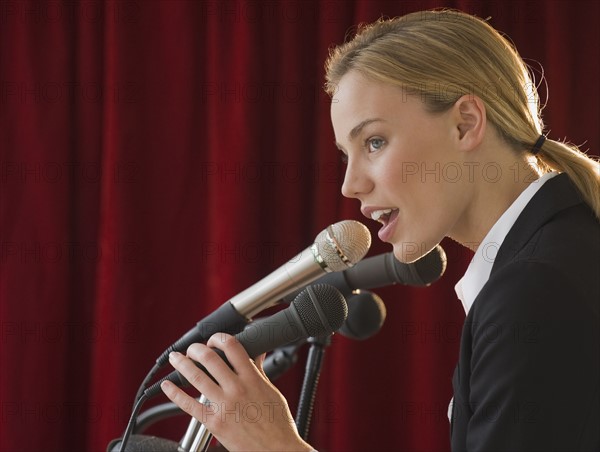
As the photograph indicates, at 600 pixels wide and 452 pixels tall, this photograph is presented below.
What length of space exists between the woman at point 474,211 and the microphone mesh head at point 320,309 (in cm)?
9

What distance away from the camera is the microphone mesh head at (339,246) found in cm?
98

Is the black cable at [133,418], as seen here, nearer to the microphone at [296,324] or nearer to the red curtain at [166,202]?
the microphone at [296,324]

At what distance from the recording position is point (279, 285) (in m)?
0.98

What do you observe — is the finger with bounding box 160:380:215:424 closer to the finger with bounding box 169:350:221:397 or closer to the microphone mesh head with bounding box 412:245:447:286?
the finger with bounding box 169:350:221:397

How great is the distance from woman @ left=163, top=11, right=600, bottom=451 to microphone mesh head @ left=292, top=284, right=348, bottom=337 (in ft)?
0.28

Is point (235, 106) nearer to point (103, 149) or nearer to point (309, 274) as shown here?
point (103, 149)

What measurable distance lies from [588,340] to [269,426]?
38 centimetres

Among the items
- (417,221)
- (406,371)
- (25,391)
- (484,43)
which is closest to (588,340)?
(417,221)

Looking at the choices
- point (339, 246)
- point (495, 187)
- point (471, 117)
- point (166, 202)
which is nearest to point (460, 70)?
point (471, 117)

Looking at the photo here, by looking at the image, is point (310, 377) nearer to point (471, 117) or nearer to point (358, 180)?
point (358, 180)

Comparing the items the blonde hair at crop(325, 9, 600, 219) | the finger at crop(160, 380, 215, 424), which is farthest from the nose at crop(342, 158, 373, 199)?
the finger at crop(160, 380, 215, 424)

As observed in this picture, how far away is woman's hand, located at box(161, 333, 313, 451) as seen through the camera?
2.82ft

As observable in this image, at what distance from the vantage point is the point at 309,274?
3.26ft

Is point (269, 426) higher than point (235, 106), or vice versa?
point (235, 106)
